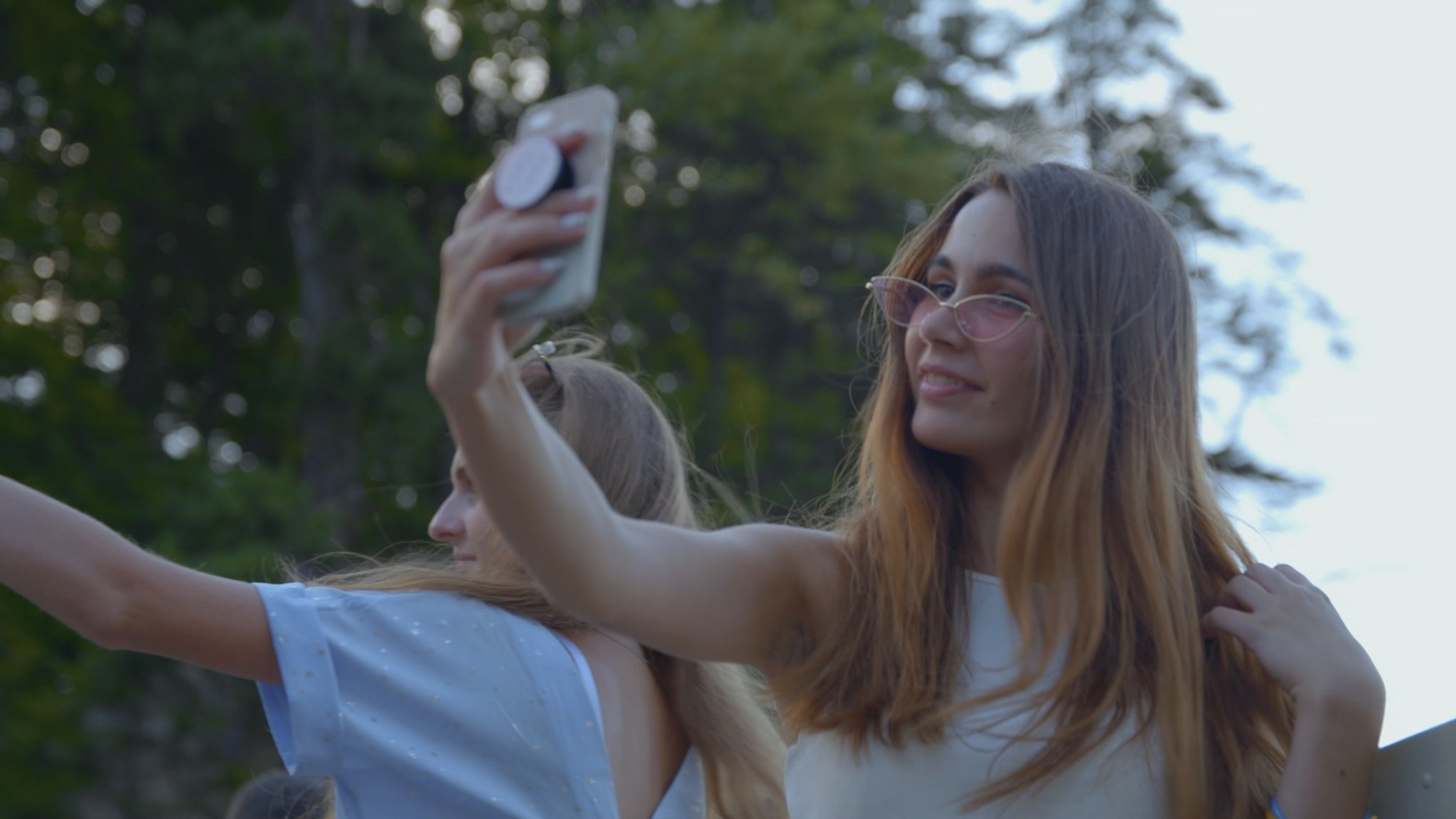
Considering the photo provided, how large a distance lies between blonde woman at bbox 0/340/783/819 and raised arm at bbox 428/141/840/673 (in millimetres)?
303

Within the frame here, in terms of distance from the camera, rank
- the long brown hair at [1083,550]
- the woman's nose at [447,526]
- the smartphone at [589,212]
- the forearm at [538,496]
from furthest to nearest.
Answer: the woman's nose at [447,526] < the long brown hair at [1083,550] < the forearm at [538,496] < the smartphone at [589,212]

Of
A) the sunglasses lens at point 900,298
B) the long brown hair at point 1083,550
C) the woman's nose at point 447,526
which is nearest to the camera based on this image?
the long brown hair at point 1083,550

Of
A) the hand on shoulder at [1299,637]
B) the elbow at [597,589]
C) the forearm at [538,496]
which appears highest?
the forearm at [538,496]

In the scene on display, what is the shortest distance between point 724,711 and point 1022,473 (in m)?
0.64

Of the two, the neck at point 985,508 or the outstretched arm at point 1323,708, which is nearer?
the outstretched arm at point 1323,708

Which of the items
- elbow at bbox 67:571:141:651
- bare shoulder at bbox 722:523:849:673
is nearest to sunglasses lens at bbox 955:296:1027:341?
bare shoulder at bbox 722:523:849:673

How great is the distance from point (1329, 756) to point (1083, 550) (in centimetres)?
38

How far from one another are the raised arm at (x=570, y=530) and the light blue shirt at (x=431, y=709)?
1.09 ft

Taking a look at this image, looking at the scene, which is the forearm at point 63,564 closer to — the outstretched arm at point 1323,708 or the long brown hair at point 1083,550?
the long brown hair at point 1083,550

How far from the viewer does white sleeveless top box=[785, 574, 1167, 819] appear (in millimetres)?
1754

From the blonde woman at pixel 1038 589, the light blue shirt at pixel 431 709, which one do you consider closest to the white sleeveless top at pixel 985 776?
the blonde woman at pixel 1038 589

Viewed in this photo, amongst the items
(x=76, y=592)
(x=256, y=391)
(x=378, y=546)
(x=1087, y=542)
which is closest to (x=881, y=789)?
(x=1087, y=542)

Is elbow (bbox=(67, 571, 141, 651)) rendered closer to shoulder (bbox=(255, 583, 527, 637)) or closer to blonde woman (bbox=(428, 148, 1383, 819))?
shoulder (bbox=(255, 583, 527, 637))

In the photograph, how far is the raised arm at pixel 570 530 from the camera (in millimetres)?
1208
